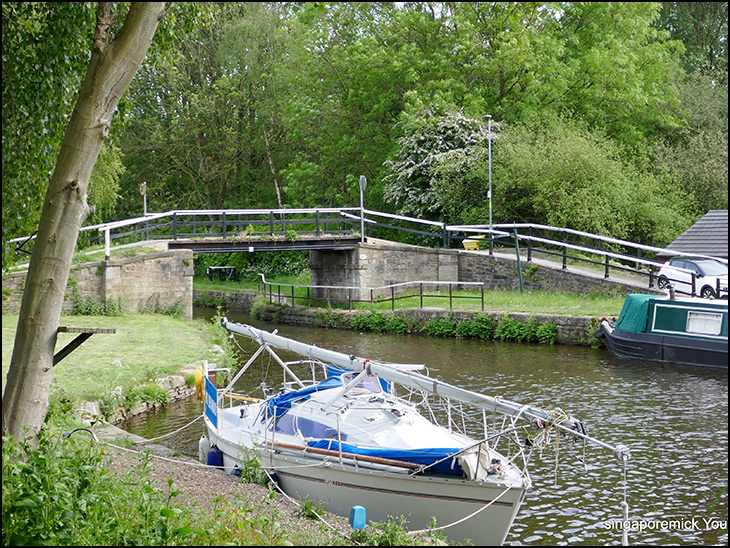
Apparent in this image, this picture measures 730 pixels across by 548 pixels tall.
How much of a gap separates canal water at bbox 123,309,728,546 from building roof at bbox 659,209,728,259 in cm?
254

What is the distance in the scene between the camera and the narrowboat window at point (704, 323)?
15.9 meters

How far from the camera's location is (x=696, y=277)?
18328 millimetres

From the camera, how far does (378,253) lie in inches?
1046

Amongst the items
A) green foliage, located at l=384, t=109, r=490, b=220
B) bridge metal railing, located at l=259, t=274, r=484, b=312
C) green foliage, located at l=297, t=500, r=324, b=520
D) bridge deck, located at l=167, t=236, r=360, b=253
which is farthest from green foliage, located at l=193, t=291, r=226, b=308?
green foliage, located at l=297, t=500, r=324, b=520

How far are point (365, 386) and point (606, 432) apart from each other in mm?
4202

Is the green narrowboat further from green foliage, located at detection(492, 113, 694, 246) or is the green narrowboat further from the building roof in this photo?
green foliage, located at detection(492, 113, 694, 246)

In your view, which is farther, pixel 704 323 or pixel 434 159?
pixel 434 159

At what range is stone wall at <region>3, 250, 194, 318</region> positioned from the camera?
67.9 ft

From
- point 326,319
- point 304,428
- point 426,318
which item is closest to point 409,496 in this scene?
point 304,428

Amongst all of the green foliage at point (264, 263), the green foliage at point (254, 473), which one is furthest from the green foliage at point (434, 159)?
the green foliage at point (254, 473)

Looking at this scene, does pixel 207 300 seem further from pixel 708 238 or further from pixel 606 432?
pixel 606 432

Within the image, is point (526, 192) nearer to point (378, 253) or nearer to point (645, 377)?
point (378, 253)

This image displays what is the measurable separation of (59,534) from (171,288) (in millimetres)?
18401

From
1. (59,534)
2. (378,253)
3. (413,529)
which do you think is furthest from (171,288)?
(59,534)
